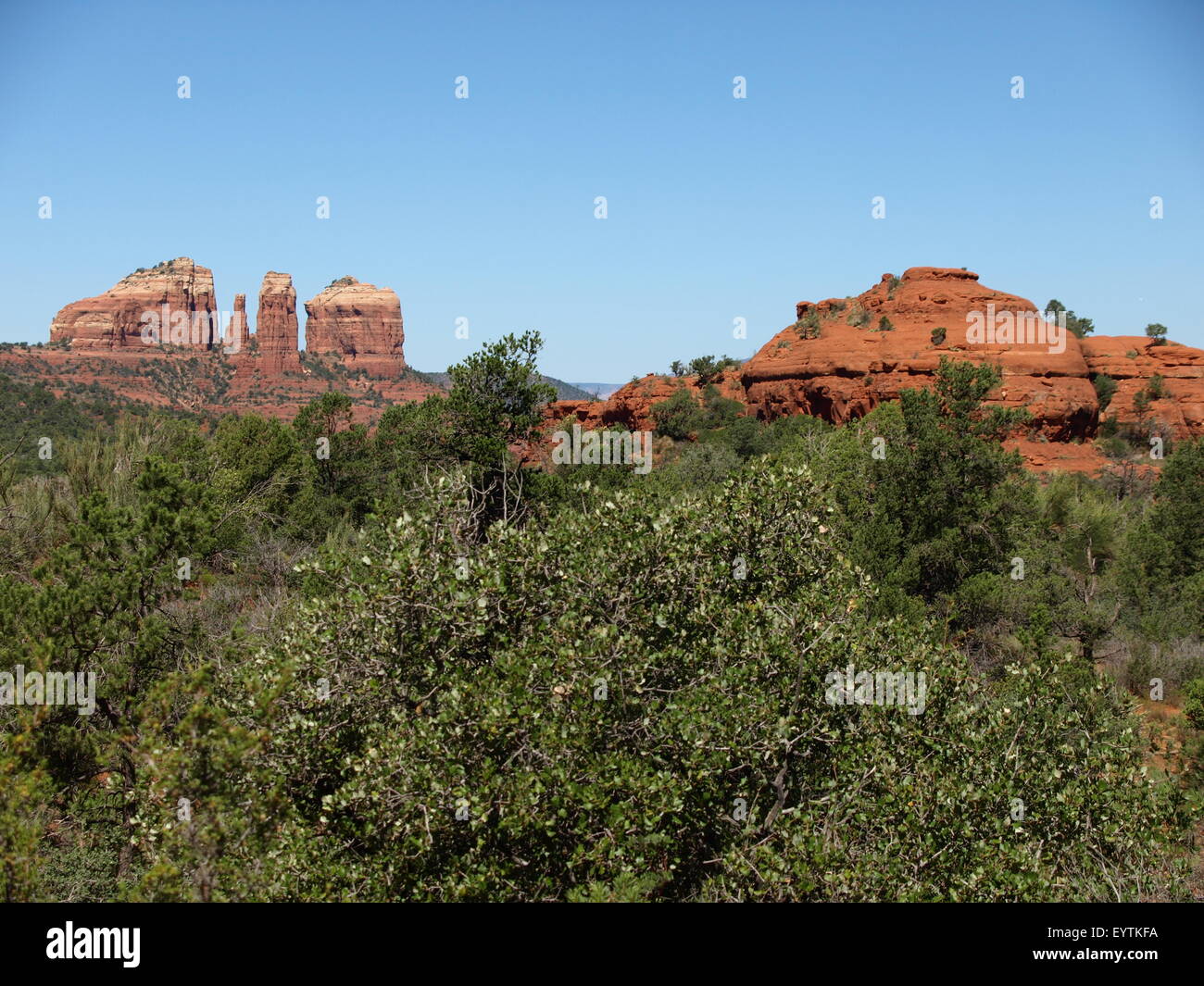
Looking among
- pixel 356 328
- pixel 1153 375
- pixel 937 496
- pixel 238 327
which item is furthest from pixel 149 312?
pixel 937 496

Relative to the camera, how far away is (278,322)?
137m

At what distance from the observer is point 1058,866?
21.5 ft

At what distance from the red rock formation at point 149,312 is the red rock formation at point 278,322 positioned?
815 cm

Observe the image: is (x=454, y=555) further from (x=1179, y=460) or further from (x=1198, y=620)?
(x=1179, y=460)

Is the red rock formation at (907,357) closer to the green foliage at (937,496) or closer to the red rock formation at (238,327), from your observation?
the green foliage at (937,496)

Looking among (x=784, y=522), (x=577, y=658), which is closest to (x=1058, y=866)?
(x=784, y=522)

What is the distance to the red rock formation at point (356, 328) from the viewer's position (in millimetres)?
143250

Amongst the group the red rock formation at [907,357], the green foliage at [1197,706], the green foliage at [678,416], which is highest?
the red rock formation at [907,357]

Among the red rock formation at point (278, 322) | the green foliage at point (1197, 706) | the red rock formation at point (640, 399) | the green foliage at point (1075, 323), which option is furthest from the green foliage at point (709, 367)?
the red rock formation at point (278, 322)

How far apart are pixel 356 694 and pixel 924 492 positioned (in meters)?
17.2

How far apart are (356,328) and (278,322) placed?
13.6 metres

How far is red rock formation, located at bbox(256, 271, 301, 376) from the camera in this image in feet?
424

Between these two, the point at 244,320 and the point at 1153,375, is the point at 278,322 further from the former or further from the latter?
the point at 1153,375
